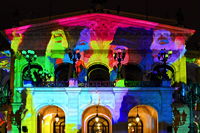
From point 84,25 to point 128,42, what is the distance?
15.1 feet

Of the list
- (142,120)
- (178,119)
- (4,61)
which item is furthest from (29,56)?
(178,119)

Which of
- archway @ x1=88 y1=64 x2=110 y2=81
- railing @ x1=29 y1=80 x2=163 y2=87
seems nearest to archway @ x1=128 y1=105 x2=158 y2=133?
railing @ x1=29 y1=80 x2=163 y2=87

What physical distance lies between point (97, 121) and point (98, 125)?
0.63 metres

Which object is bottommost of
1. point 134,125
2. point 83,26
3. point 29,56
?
point 134,125

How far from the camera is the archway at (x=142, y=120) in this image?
39781 millimetres

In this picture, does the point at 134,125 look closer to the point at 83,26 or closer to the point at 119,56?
the point at 119,56

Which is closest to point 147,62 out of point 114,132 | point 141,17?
point 141,17

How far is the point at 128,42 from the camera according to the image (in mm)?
41219

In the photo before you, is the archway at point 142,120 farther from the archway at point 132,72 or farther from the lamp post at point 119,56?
the lamp post at point 119,56

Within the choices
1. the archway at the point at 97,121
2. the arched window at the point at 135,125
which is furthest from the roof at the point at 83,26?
the arched window at the point at 135,125

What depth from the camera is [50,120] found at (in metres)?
41.8

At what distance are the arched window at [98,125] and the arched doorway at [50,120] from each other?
3.13m

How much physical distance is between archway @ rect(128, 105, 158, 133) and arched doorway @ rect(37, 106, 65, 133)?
6950 millimetres

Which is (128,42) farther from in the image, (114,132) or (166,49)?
(114,132)
